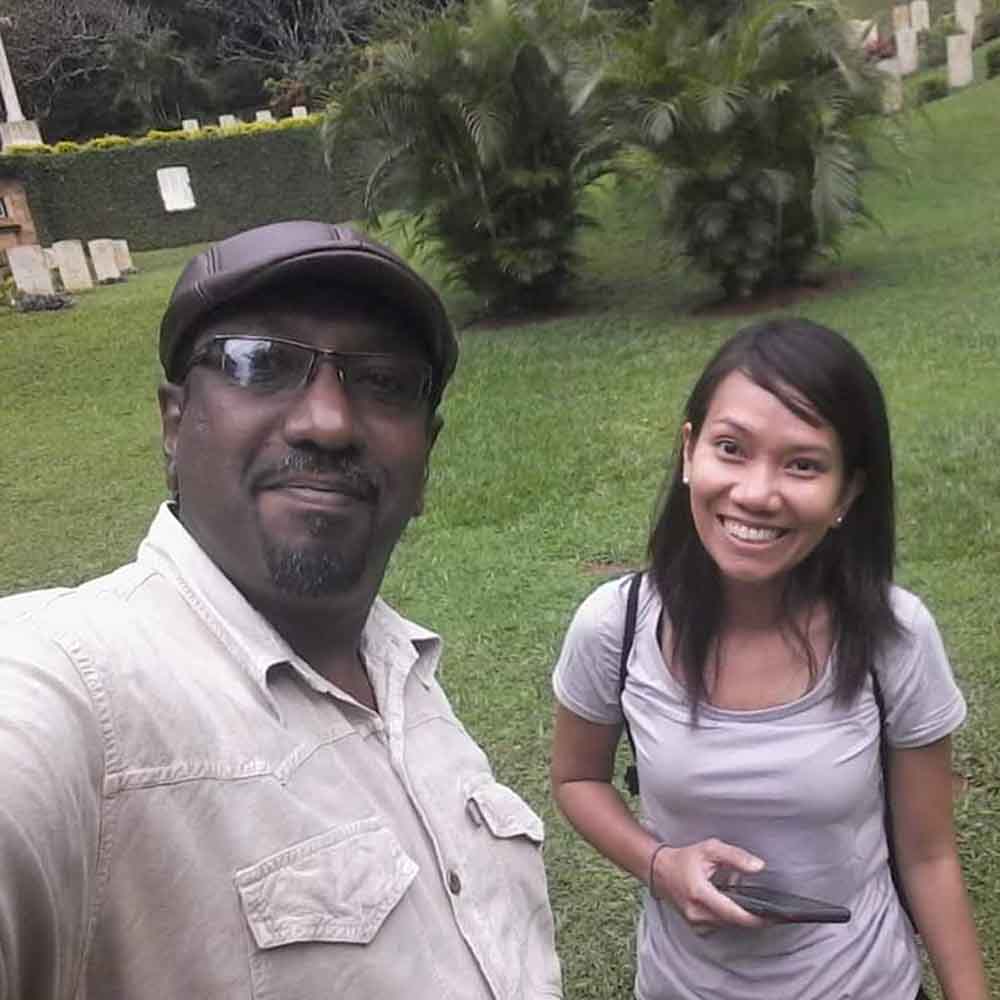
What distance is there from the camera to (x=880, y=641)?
1691 mm

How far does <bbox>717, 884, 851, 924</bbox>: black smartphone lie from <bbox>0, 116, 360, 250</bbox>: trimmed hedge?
849 inches

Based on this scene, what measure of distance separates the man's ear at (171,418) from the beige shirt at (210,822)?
139mm

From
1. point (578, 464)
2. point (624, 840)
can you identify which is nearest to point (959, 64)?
point (578, 464)

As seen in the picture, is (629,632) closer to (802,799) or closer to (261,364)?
(802,799)

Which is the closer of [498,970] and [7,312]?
[498,970]

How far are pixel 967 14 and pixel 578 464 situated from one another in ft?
71.1

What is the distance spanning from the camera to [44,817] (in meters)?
0.91

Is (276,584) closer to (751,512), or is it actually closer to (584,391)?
(751,512)

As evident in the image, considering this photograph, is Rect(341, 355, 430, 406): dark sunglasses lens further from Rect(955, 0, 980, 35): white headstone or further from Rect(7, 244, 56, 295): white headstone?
Rect(955, 0, 980, 35): white headstone

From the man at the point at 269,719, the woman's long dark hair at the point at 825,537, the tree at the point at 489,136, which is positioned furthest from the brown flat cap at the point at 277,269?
the tree at the point at 489,136

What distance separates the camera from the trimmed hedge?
2242 cm

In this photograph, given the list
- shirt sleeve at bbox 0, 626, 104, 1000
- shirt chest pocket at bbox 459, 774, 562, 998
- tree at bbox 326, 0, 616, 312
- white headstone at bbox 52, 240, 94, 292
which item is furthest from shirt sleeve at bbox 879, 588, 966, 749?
white headstone at bbox 52, 240, 94, 292

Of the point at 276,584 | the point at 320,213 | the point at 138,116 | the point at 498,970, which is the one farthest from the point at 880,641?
the point at 138,116

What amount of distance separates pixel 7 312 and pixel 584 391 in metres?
8.84
